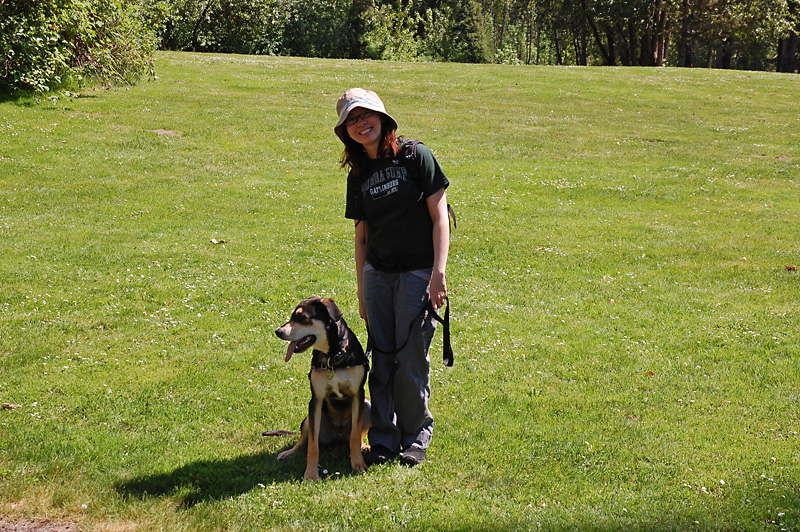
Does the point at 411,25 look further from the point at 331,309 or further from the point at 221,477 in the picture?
the point at 221,477

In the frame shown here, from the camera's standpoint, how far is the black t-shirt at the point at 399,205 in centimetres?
469

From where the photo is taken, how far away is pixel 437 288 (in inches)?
183

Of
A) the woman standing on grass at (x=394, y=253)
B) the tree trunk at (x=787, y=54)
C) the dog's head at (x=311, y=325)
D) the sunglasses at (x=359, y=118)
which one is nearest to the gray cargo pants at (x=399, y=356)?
the woman standing on grass at (x=394, y=253)

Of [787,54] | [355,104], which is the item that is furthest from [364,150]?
[787,54]

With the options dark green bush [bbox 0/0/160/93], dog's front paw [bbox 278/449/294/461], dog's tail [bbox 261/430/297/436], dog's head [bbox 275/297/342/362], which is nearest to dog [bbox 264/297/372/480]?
dog's head [bbox 275/297/342/362]

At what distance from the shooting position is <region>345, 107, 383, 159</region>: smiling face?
4551 millimetres

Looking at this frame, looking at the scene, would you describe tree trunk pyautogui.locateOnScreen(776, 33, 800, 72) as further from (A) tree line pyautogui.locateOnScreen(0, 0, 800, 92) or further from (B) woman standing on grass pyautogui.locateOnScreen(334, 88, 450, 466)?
(B) woman standing on grass pyautogui.locateOnScreen(334, 88, 450, 466)

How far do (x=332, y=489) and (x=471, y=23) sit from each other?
42606mm

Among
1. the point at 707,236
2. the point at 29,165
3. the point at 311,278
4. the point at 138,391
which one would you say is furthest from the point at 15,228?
the point at 707,236

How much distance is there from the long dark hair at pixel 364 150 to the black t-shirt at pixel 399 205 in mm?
42

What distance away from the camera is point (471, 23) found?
43.8 metres

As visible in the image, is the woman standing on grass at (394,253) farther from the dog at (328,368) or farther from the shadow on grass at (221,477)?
the shadow on grass at (221,477)

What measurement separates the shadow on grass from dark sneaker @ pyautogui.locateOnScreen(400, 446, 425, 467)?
1.32 ft

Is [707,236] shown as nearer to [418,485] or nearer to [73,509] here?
[418,485]
